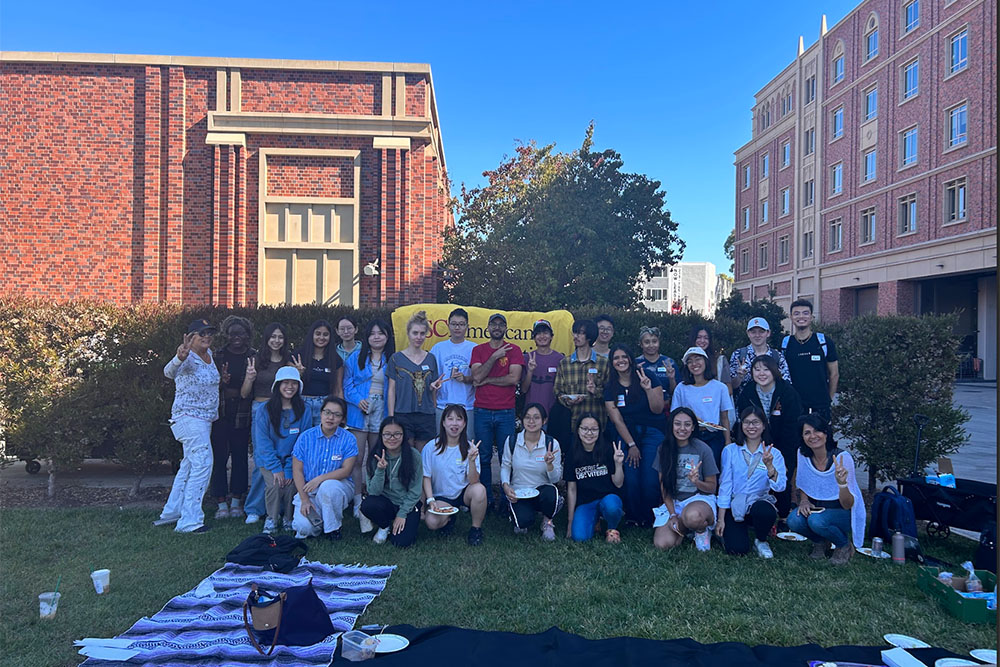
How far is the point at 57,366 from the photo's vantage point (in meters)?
6.77

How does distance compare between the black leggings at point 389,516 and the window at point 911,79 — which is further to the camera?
the window at point 911,79

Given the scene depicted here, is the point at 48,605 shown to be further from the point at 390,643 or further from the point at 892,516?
the point at 892,516

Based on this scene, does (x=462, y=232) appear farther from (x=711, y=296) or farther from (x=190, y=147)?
(x=711, y=296)

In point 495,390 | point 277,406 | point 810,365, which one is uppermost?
point 810,365

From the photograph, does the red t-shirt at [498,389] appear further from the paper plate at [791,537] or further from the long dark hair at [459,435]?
the paper plate at [791,537]

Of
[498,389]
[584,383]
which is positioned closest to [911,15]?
[584,383]

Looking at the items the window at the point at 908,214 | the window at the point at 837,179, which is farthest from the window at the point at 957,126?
the window at the point at 837,179

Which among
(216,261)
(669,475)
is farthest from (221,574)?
(216,261)

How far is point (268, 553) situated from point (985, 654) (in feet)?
15.4

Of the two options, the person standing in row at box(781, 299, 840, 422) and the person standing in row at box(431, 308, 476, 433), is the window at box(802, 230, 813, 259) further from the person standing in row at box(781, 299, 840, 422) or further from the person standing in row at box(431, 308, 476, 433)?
the person standing in row at box(431, 308, 476, 433)

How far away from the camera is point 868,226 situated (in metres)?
30.4

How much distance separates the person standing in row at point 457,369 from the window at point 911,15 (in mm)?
31016

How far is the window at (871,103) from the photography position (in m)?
29.7

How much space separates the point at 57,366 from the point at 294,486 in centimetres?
341
